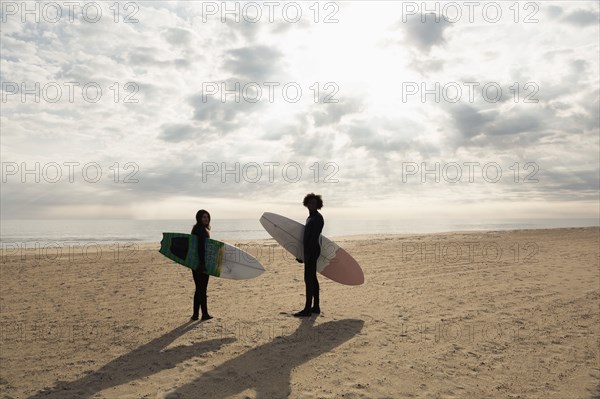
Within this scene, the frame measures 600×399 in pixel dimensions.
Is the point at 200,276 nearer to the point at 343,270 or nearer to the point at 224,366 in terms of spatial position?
the point at 224,366

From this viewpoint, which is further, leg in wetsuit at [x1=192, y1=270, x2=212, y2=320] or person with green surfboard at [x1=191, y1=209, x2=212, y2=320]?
leg in wetsuit at [x1=192, y1=270, x2=212, y2=320]

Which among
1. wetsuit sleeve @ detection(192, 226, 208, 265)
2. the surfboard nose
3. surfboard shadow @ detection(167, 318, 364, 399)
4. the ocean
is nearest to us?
surfboard shadow @ detection(167, 318, 364, 399)

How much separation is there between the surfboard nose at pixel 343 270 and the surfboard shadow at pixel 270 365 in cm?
193

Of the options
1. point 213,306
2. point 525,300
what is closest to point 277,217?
point 213,306

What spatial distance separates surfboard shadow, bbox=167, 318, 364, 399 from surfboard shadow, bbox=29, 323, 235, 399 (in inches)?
27.5

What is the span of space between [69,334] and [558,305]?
960 cm

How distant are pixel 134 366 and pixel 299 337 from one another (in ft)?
8.12

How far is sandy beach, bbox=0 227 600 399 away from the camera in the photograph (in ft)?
15.6

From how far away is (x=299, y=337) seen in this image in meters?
6.34

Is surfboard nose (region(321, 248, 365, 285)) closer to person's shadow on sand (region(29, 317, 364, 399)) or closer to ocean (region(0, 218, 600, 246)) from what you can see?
person's shadow on sand (region(29, 317, 364, 399))

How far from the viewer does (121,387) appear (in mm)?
4723

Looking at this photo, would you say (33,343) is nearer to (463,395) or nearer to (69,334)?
(69,334)

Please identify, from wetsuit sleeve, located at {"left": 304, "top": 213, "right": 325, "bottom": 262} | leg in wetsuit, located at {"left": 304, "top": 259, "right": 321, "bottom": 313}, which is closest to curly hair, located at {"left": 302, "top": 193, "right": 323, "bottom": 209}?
wetsuit sleeve, located at {"left": 304, "top": 213, "right": 325, "bottom": 262}

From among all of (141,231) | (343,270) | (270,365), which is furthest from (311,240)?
(141,231)
